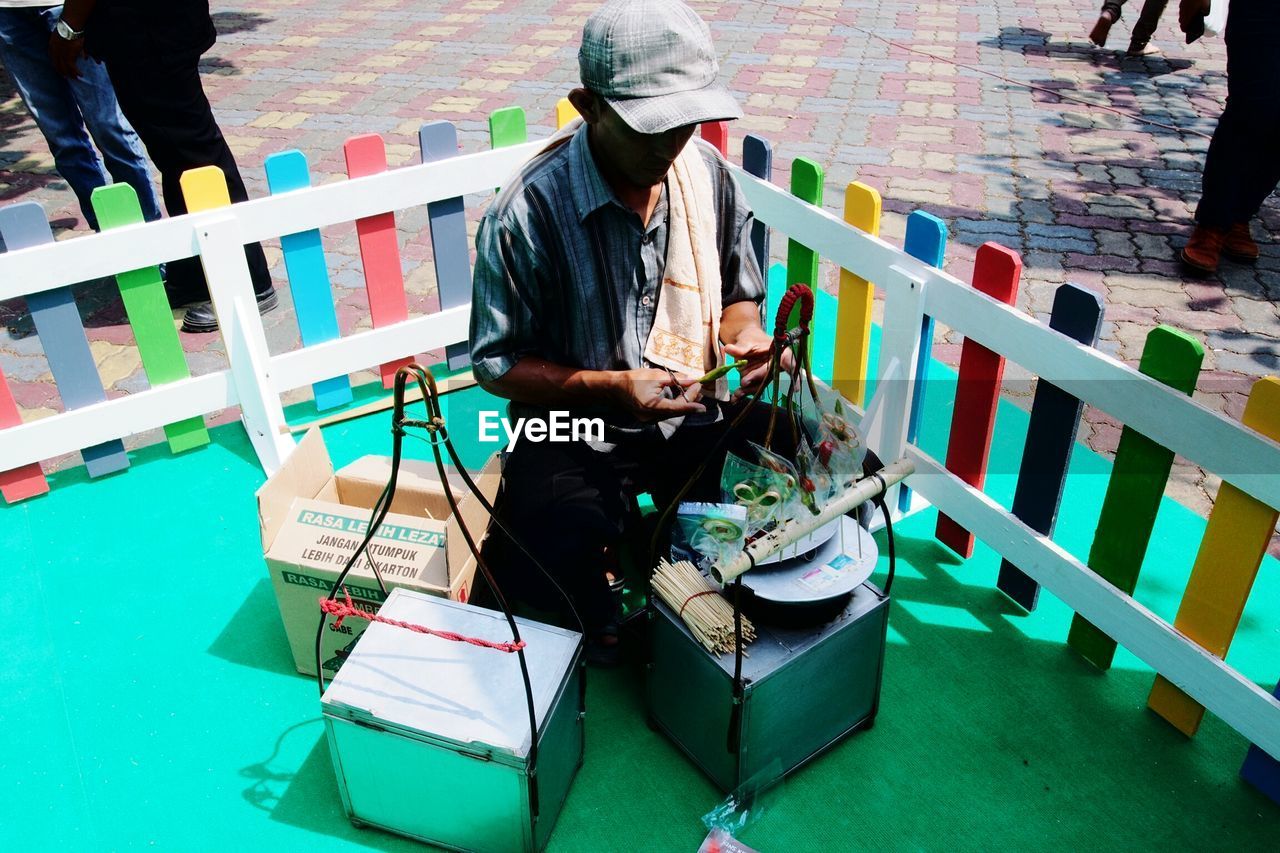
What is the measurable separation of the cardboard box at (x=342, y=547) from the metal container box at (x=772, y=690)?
0.58 meters

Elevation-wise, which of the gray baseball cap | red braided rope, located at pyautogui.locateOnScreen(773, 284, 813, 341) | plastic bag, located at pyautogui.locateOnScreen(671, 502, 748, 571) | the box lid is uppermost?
the gray baseball cap

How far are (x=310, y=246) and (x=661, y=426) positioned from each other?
1659 millimetres

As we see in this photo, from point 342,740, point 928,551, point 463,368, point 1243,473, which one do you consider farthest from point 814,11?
point 342,740

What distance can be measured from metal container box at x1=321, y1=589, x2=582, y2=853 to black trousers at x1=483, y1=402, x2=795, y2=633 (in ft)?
0.83

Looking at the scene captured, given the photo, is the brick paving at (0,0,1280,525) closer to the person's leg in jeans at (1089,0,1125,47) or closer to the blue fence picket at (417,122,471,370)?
the person's leg in jeans at (1089,0,1125,47)

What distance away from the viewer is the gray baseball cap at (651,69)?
2137mm

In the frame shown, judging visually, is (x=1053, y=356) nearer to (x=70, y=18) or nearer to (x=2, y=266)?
(x=2, y=266)

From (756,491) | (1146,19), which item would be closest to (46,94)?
(756,491)

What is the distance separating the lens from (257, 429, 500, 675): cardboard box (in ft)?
8.43

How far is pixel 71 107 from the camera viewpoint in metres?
4.51

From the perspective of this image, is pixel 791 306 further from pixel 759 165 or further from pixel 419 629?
pixel 759 165

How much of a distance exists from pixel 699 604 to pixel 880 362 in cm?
129

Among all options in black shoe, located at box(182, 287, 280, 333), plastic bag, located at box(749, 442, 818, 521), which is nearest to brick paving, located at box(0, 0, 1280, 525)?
black shoe, located at box(182, 287, 280, 333)

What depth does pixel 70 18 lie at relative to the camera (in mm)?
3826
